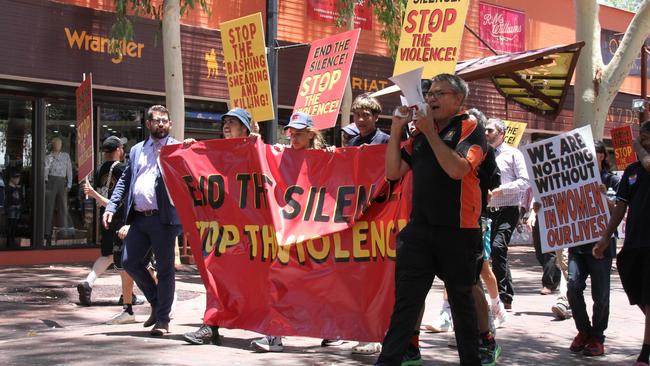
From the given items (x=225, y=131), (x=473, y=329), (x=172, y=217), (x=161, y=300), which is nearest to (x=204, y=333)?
(x=161, y=300)

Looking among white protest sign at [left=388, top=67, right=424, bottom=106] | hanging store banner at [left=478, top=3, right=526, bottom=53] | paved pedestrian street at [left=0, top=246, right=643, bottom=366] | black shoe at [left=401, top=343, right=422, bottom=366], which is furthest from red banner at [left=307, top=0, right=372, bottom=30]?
white protest sign at [left=388, top=67, right=424, bottom=106]

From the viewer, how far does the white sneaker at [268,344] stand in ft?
22.9

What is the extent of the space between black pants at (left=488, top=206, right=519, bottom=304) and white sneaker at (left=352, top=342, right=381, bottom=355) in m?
2.44

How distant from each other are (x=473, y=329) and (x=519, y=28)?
1881cm

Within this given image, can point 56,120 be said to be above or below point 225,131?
above

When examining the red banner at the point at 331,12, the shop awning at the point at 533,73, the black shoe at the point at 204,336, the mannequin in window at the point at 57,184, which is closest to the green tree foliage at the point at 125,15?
the mannequin in window at the point at 57,184

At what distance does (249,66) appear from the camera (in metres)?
11.2

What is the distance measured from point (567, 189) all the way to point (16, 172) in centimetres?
986

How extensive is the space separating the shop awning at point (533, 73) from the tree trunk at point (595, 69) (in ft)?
1.09

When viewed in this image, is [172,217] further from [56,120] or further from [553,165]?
[56,120]

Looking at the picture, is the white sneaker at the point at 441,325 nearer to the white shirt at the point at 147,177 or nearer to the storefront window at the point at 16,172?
the white shirt at the point at 147,177

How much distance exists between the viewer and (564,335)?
27.3ft

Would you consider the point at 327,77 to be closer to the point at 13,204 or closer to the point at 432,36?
the point at 432,36

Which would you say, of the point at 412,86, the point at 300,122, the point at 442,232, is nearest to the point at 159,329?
the point at 300,122
